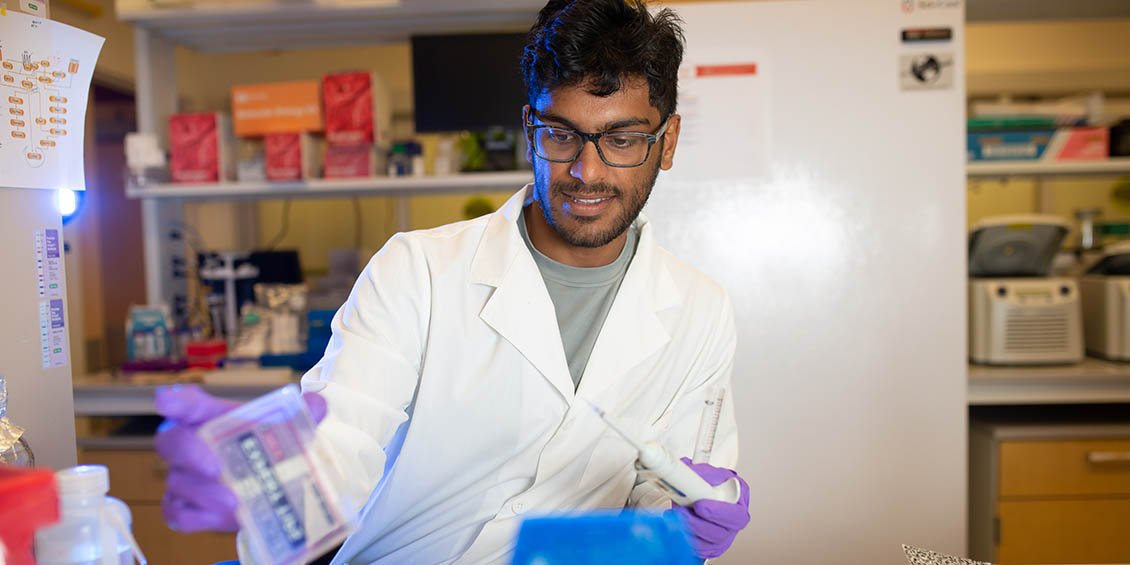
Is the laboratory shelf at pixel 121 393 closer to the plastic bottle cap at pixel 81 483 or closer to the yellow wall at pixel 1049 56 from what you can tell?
the plastic bottle cap at pixel 81 483

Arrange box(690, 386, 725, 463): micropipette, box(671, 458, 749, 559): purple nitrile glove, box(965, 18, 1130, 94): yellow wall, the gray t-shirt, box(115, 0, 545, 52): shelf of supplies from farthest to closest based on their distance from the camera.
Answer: box(965, 18, 1130, 94): yellow wall
box(115, 0, 545, 52): shelf of supplies
the gray t-shirt
box(690, 386, 725, 463): micropipette
box(671, 458, 749, 559): purple nitrile glove

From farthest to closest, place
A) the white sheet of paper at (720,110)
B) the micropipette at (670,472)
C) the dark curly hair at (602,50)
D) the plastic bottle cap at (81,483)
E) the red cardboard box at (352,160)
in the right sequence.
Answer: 1. the red cardboard box at (352,160)
2. the white sheet of paper at (720,110)
3. the dark curly hair at (602,50)
4. the micropipette at (670,472)
5. the plastic bottle cap at (81,483)

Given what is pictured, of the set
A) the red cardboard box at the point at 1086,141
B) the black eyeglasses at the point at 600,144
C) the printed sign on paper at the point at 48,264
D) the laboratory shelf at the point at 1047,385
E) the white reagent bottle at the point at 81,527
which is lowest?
the laboratory shelf at the point at 1047,385

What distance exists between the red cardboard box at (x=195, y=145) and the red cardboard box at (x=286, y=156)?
19 centimetres

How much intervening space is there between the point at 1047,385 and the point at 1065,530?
423 millimetres

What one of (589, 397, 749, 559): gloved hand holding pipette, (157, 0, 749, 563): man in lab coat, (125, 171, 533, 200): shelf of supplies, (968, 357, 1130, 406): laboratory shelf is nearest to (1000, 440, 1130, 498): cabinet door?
(968, 357, 1130, 406): laboratory shelf

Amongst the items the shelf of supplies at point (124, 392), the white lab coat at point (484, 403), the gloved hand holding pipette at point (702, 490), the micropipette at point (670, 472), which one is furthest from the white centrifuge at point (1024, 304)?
the shelf of supplies at point (124, 392)

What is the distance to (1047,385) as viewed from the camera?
2223 millimetres

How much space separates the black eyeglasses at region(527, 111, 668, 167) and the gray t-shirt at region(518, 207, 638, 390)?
0.68ft

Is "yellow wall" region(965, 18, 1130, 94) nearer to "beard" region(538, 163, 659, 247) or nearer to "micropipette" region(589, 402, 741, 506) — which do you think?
"beard" region(538, 163, 659, 247)

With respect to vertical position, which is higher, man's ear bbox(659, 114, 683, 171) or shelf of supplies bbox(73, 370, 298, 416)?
man's ear bbox(659, 114, 683, 171)

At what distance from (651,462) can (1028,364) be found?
6.44 feet

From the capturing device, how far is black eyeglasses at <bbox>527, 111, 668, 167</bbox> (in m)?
1.25

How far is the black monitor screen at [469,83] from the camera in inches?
95.7
